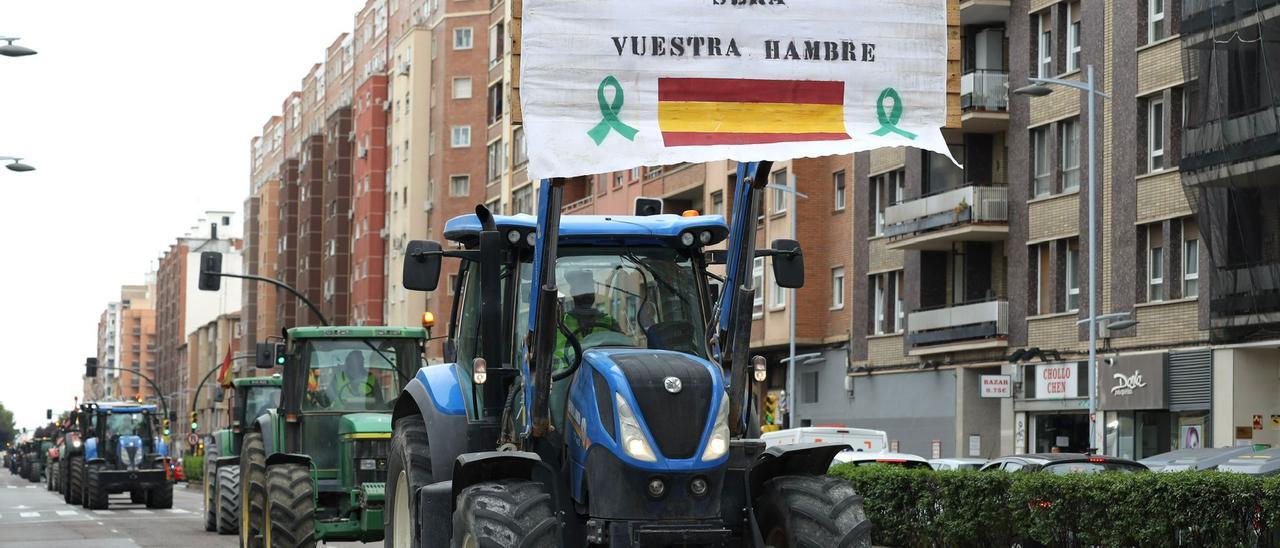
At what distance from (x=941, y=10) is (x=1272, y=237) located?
26.1 metres

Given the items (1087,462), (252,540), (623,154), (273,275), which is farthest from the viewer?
(273,275)

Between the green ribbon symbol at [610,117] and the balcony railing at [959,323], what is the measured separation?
3463 centimetres

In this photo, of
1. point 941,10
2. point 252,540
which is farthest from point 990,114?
point 941,10

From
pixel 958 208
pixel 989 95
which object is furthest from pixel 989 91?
pixel 958 208

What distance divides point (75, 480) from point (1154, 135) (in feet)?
90.0

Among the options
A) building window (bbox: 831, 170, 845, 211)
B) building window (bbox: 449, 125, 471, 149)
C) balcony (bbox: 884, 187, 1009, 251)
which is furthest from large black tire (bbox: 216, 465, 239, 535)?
building window (bbox: 449, 125, 471, 149)

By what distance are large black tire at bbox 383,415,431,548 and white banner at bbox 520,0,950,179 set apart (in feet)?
11.9

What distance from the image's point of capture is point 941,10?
33.7 ft

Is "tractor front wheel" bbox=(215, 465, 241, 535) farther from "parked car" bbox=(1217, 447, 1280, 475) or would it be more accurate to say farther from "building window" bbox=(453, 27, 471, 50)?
"building window" bbox=(453, 27, 471, 50)

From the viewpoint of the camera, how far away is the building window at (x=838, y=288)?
5200 centimetres

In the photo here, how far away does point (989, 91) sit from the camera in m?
43.9

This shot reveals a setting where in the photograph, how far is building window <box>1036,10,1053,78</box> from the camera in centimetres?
4241

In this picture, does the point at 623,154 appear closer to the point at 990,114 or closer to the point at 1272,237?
the point at 1272,237

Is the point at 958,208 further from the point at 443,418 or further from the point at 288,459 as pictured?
the point at 443,418
